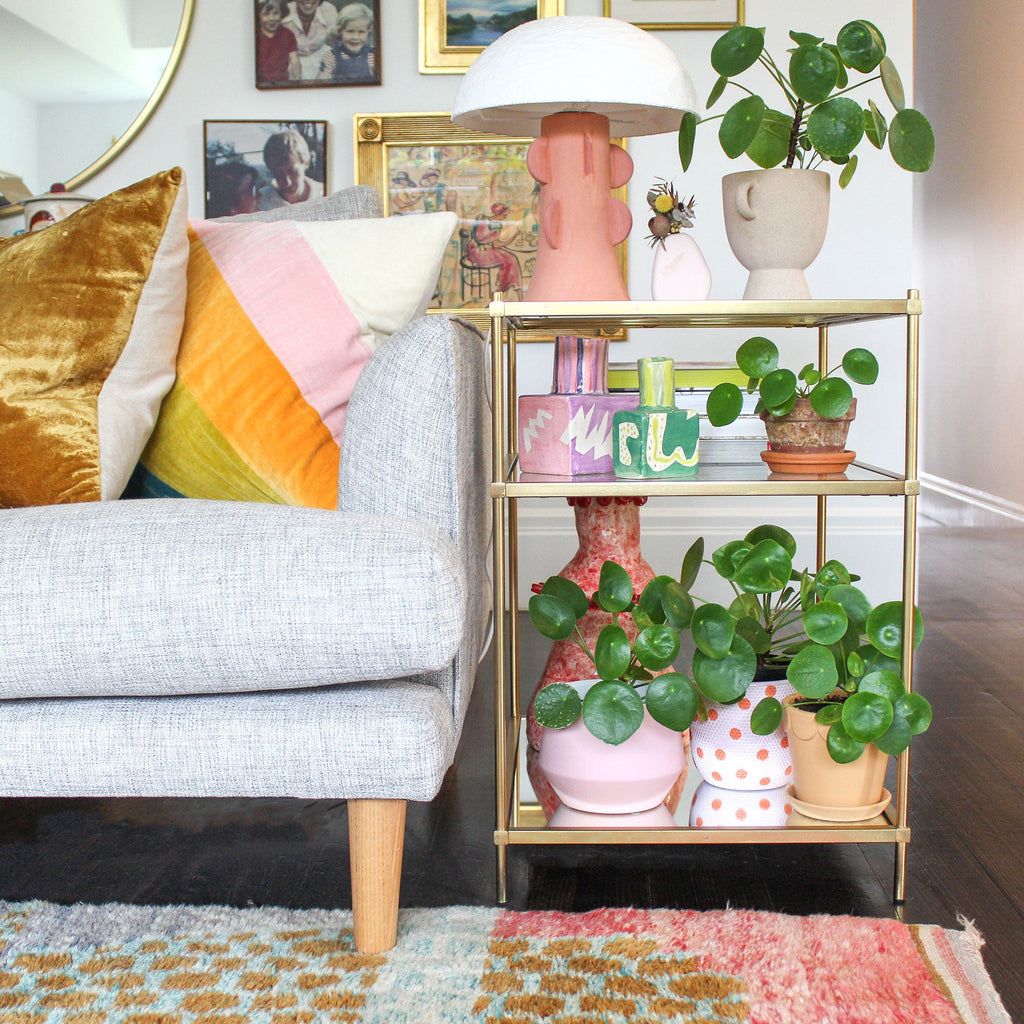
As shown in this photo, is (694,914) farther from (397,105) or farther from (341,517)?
(397,105)

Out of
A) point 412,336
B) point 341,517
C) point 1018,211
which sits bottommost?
point 341,517

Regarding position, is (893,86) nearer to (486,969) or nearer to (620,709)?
(620,709)

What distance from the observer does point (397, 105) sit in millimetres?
3045

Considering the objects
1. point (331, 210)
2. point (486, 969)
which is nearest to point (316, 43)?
point (331, 210)

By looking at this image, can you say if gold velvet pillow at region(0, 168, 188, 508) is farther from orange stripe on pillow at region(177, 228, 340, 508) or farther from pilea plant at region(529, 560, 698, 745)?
pilea plant at region(529, 560, 698, 745)

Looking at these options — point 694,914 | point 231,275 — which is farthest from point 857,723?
point 231,275

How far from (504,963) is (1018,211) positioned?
168 inches

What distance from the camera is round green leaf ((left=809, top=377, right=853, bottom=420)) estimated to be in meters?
1.26

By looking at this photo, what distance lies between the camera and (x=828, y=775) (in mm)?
1276

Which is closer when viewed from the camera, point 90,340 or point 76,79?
point 90,340

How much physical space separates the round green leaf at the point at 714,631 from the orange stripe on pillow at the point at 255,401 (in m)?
0.47

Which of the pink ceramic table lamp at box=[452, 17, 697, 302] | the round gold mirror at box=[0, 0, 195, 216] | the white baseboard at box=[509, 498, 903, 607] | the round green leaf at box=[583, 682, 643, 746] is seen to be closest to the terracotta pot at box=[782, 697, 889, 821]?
the round green leaf at box=[583, 682, 643, 746]

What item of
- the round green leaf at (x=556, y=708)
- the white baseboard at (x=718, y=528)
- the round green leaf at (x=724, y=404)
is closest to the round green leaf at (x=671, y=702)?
the round green leaf at (x=556, y=708)

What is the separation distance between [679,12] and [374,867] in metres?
2.61
